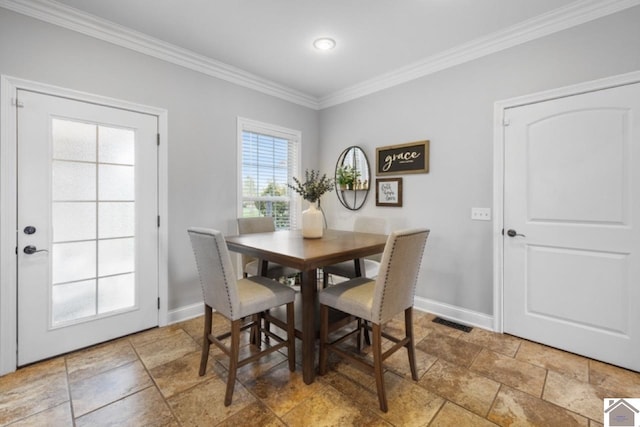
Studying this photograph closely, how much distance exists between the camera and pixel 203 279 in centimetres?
196

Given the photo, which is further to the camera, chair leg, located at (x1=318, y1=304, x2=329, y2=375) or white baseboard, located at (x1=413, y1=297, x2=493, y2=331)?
white baseboard, located at (x1=413, y1=297, x2=493, y2=331)

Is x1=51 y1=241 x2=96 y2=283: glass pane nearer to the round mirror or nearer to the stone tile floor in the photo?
the stone tile floor

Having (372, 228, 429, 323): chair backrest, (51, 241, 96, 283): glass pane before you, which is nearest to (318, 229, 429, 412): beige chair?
(372, 228, 429, 323): chair backrest

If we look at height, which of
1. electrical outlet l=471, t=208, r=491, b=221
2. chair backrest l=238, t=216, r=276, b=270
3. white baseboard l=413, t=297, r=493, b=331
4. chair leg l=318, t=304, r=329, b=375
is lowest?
white baseboard l=413, t=297, r=493, b=331

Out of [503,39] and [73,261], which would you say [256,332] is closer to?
[73,261]

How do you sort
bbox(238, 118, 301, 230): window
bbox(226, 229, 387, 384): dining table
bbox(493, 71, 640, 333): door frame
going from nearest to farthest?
bbox(226, 229, 387, 384): dining table
bbox(493, 71, 640, 333): door frame
bbox(238, 118, 301, 230): window

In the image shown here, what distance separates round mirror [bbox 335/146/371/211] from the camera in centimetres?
369

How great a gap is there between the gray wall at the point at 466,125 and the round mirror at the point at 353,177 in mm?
166

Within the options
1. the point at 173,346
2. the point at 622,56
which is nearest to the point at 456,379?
the point at 173,346

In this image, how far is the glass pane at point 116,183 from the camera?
2447 millimetres

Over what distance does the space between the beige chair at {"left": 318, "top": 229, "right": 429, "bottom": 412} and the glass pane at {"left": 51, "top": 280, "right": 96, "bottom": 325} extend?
199cm

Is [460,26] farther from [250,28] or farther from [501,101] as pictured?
[250,28]
